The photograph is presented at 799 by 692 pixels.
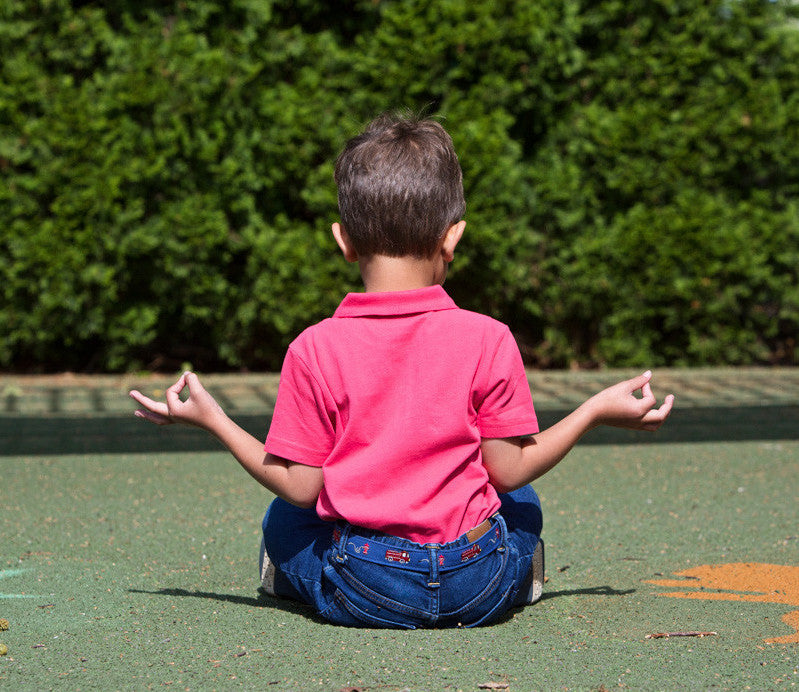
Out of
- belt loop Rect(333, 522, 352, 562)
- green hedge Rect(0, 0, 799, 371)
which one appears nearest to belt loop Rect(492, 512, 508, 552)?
belt loop Rect(333, 522, 352, 562)

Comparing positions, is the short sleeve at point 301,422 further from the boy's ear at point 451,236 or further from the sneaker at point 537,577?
the sneaker at point 537,577

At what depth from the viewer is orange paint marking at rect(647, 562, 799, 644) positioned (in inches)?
117

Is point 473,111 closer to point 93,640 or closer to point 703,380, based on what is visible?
point 703,380

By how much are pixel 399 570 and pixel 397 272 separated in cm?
65

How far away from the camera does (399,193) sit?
258cm

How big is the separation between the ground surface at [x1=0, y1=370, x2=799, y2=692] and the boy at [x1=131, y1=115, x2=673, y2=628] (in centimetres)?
15

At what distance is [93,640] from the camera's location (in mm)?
2605

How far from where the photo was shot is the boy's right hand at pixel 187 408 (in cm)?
260

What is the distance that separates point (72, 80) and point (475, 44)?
245 cm

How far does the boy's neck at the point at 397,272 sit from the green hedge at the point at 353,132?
4.69 m

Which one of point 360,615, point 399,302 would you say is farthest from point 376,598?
point 399,302

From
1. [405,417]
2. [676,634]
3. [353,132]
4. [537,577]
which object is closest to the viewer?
[405,417]

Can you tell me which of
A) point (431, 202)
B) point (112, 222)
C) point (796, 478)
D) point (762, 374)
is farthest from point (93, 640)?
point (762, 374)

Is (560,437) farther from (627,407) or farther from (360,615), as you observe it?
(360,615)
